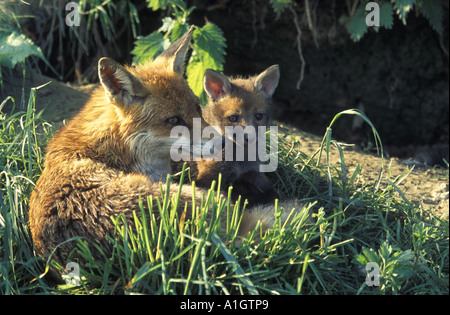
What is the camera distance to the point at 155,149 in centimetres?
308

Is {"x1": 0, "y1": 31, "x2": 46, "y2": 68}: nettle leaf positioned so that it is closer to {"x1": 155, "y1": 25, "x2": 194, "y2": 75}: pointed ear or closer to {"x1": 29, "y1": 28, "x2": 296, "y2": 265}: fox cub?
{"x1": 29, "y1": 28, "x2": 296, "y2": 265}: fox cub

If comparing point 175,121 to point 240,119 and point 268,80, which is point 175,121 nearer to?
point 240,119

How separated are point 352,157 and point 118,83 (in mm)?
2502

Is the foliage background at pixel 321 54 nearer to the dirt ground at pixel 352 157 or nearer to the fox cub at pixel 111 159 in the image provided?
the dirt ground at pixel 352 157

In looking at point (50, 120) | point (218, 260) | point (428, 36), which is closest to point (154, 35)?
point (50, 120)

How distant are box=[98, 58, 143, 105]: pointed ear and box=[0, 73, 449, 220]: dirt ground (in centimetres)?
133

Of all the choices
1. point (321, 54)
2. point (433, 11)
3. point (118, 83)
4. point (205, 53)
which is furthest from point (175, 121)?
point (321, 54)

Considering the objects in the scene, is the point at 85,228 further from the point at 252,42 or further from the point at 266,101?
the point at 252,42

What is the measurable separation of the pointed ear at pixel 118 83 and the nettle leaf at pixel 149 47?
1.59 m

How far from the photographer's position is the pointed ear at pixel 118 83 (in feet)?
9.34

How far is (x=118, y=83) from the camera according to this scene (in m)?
2.96

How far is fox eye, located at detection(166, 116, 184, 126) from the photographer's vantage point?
3.05 meters

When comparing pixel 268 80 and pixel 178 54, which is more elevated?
pixel 178 54

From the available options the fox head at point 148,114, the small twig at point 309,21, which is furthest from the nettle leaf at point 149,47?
the small twig at point 309,21
